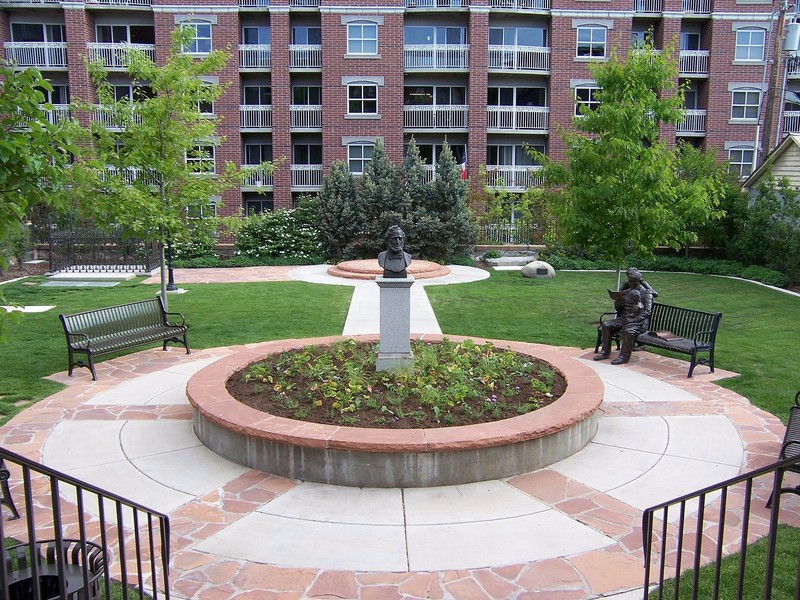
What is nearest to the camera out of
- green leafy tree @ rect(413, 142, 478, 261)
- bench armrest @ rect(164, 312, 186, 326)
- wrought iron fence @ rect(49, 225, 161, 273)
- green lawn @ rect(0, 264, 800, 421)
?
green lawn @ rect(0, 264, 800, 421)

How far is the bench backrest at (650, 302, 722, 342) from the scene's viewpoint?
10.6 metres

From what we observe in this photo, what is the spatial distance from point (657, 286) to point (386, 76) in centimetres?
1796

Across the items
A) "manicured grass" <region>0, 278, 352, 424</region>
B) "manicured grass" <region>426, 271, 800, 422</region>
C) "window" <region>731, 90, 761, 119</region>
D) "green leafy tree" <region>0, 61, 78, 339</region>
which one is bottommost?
"manicured grass" <region>426, 271, 800, 422</region>

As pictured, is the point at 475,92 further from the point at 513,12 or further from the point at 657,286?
the point at 657,286

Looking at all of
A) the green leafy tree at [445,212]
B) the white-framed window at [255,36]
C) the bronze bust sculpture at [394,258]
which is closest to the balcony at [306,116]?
the white-framed window at [255,36]

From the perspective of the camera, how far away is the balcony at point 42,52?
109 feet

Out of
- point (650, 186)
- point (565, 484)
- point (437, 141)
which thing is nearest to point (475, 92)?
point (437, 141)

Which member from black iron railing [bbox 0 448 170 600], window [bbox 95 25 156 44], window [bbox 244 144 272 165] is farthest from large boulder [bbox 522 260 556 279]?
window [bbox 95 25 156 44]

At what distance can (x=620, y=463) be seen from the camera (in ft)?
22.4

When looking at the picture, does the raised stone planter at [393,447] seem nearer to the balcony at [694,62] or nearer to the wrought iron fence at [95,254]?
the wrought iron fence at [95,254]

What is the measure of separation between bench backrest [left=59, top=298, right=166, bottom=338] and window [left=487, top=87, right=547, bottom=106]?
1096 inches

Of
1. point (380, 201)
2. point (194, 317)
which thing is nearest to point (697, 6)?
point (380, 201)

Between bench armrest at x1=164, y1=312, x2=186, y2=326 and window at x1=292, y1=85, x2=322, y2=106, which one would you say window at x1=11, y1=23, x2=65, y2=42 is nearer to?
window at x1=292, y1=85, x2=322, y2=106

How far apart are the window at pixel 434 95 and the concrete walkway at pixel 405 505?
28732 mm
